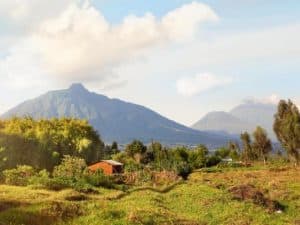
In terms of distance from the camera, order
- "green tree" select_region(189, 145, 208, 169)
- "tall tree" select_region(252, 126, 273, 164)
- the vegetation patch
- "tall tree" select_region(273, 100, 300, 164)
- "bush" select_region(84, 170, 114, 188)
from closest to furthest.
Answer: the vegetation patch, "bush" select_region(84, 170, 114, 188), "tall tree" select_region(273, 100, 300, 164), "tall tree" select_region(252, 126, 273, 164), "green tree" select_region(189, 145, 208, 169)

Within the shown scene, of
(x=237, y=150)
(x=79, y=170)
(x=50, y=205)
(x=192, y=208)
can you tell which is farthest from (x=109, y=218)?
(x=237, y=150)

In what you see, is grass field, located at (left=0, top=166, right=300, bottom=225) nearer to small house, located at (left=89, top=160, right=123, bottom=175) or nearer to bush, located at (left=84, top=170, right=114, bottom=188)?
bush, located at (left=84, top=170, right=114, bottom=188)

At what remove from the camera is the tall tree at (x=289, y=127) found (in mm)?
111688

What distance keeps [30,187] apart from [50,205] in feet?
55.9

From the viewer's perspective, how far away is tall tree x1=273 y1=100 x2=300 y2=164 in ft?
366

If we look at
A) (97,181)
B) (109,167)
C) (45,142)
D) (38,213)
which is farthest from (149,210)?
(109,167)

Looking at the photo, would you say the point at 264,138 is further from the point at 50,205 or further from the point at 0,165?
the point at 50,205

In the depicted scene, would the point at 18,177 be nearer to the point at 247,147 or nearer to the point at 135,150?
the point at 135,150

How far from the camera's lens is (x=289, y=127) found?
112375mm

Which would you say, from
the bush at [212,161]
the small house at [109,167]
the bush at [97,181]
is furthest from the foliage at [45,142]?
the bush at [212,161]

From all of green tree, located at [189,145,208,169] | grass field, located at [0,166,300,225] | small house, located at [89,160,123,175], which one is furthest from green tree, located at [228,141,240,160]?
grass field, located at [0,166,300,225]

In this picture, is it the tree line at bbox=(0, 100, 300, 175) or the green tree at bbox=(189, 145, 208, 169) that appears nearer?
the tree line at bbox=(0, 100, 300, 175)

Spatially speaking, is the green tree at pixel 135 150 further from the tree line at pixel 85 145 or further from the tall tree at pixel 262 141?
the tall tree at pixel 262 141

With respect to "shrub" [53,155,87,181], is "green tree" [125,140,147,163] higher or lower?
higher
